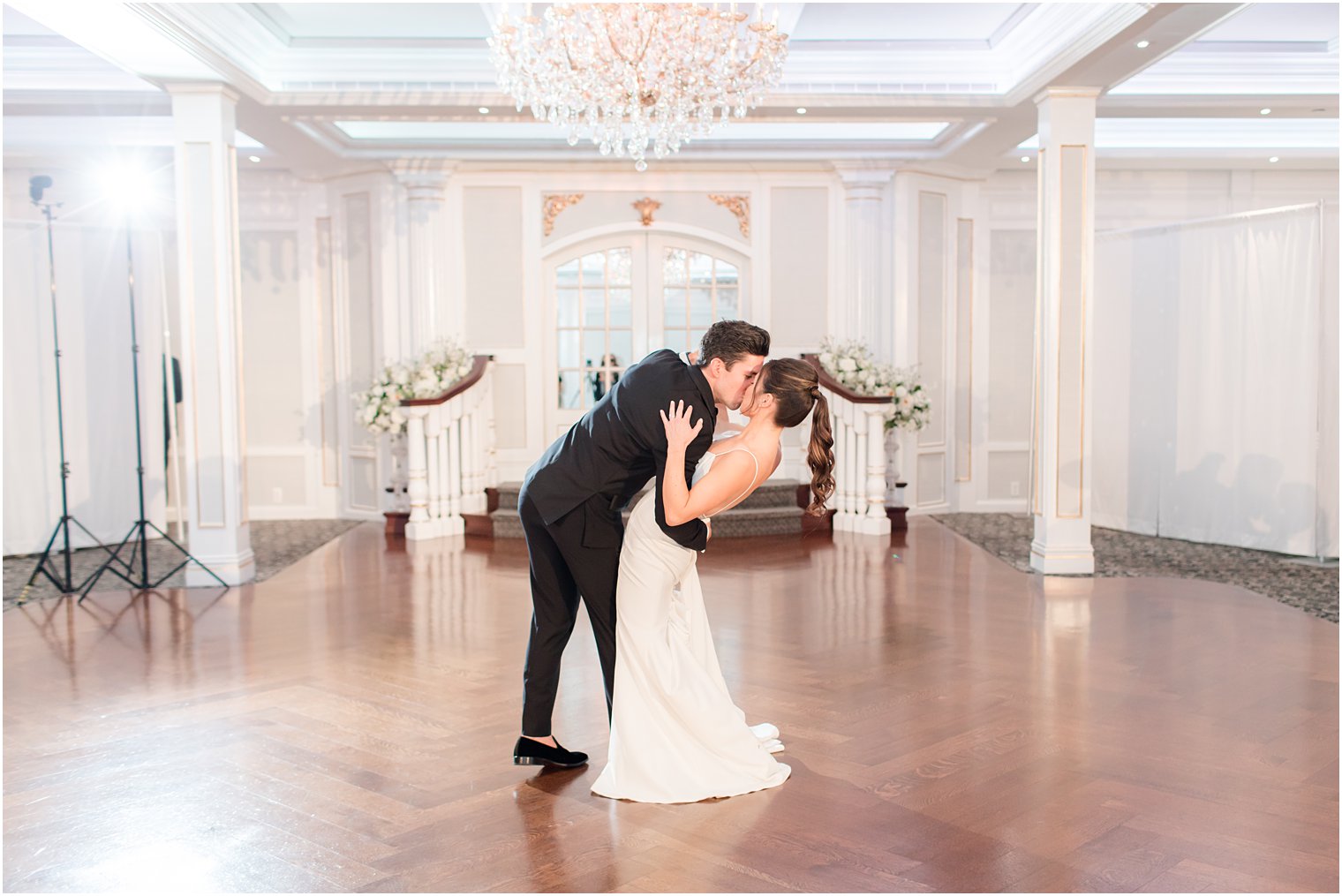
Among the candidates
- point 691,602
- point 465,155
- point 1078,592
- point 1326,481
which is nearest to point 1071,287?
point 1078,592

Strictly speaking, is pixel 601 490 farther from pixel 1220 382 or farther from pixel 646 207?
pixel 646 207

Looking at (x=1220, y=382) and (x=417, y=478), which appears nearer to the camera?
(x=1220, y=382)

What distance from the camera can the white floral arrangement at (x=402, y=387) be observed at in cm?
846

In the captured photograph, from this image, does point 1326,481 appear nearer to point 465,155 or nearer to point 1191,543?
point 1191,543

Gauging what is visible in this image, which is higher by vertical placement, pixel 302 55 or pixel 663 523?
pixel 302 55

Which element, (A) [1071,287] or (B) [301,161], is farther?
(B) [301,161]

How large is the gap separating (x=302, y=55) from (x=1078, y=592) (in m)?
6.17

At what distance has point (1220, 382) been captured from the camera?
8.05m

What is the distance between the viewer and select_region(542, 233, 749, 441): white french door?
9680 mm

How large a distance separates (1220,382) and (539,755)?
261 inches

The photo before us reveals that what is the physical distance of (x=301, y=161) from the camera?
9016mm

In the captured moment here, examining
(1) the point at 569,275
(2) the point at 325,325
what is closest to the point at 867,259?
(1) the point at 569,275

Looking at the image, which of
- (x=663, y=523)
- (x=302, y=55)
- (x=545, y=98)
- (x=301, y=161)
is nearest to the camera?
(x=663, y=523)

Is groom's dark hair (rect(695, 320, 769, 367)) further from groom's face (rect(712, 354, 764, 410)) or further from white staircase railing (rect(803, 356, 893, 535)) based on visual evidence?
white staircase railing (rect(803, 356, 893, 535))
